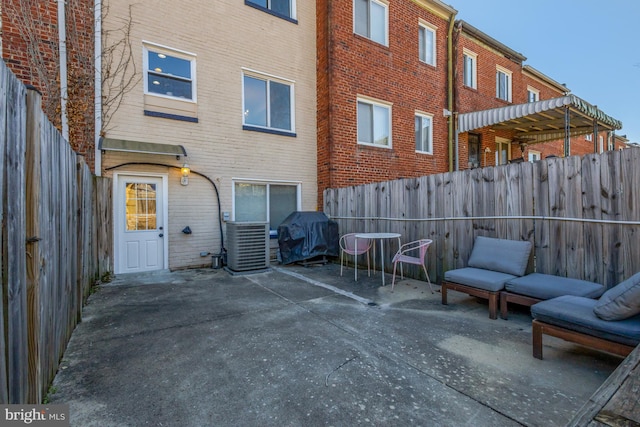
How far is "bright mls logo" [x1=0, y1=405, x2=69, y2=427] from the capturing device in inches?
63.6

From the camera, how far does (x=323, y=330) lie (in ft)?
11.5

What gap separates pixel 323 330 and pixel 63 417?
232 centimetres

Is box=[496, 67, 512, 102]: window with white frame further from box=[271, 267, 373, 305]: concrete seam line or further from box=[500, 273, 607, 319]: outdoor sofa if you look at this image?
box=[271, 267, 373, 305]: concrete seam line

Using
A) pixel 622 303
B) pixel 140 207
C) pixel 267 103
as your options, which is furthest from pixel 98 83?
pixel 622 303

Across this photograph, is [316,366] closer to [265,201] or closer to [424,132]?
[265,201]

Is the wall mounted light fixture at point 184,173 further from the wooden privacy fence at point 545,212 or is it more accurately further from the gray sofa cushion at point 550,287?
the gray sofa cushion at point 550,287

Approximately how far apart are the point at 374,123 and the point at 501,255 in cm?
626

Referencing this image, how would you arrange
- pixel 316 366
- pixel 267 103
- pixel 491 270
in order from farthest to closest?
1. pixel 267 103
2. pixel 491 270
3. pixel 316 366

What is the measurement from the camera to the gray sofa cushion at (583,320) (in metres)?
2.34

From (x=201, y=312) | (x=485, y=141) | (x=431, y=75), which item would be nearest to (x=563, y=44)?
(x=485, y=141)

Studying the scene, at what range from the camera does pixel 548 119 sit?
991 centimetres

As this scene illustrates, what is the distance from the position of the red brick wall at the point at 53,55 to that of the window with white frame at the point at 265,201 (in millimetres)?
3169

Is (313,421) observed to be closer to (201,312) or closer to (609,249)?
(201,312)

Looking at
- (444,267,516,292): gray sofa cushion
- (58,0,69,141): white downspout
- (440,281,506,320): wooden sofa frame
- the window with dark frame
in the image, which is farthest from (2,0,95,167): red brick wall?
the window with dark frame
